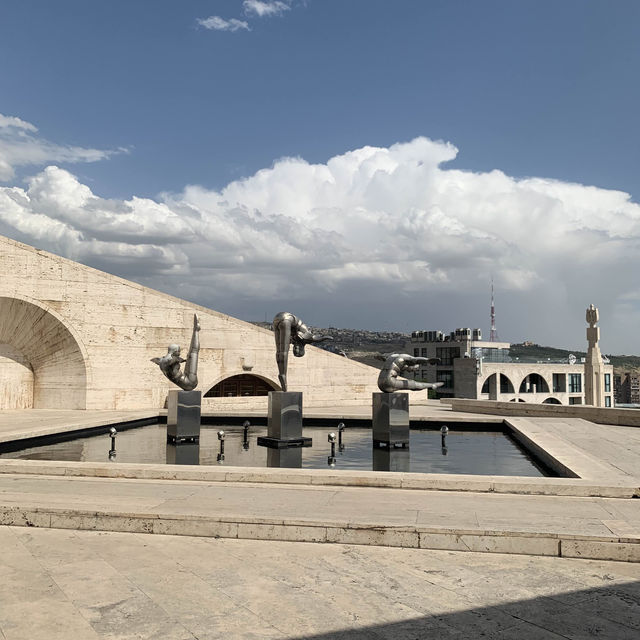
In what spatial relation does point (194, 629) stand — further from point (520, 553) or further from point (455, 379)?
point (455, 379)

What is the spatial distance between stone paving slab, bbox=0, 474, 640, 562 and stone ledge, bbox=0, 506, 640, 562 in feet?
0.04

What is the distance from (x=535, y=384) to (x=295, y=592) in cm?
8294

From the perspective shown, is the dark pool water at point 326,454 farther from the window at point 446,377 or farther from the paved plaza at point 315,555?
the window at point 446,377

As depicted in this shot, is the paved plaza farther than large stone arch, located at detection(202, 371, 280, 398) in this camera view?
No

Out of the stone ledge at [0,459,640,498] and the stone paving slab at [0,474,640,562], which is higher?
the stone ledge at [0,459,640,498]

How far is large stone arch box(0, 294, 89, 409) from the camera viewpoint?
2558cm

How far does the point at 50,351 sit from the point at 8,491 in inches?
748

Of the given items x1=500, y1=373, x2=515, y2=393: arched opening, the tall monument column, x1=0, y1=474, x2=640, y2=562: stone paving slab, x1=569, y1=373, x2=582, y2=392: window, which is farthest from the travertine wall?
x1=569, y1=373, x2=582, y2=392: window

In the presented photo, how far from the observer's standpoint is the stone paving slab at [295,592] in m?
4.65

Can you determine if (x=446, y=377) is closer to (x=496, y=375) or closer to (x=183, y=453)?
(x=496, y=375)

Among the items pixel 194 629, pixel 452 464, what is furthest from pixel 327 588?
pixel 452 464

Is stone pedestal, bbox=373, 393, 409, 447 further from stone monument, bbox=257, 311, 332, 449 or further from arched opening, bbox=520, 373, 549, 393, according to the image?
arched opening, bbox=520, 373, 549, 393

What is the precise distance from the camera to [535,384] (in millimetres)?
82500

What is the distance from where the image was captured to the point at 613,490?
872cm
